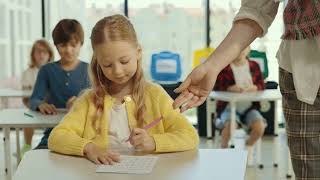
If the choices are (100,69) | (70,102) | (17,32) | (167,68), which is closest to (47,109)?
(70,102)

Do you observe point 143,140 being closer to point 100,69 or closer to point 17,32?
point 100,69

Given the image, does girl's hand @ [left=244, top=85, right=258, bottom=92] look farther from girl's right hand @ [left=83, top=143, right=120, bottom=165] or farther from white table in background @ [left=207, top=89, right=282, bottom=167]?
girl's right hand @ [left=83, top=143, right=120, bottom=165]

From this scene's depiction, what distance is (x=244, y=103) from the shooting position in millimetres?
4367

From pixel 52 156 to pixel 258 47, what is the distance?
448cm

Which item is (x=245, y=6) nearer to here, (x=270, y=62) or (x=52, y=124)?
(x=52, y=124)

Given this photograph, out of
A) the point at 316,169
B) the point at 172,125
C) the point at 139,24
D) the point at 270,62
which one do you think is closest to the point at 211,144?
the point at 270,62

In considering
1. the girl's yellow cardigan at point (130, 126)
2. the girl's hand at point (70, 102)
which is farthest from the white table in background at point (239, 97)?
the girl's yellow cardigan at point (130, 126)

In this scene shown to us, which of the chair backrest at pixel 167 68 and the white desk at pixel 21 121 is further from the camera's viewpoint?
the chair backrest at pixel 167 68

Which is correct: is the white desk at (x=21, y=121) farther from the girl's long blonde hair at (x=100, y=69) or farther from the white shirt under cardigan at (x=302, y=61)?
the white shirt under cardigan at (x=302, y=61)

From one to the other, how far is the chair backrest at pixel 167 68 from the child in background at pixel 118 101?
11.5 feet

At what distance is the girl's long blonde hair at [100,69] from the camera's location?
1912 millimetres

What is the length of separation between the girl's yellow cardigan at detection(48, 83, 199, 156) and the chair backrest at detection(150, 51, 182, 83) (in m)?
3.54

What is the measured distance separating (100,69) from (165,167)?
1.96 ft

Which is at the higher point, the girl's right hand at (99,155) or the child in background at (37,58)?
the child in background at (37,58)
